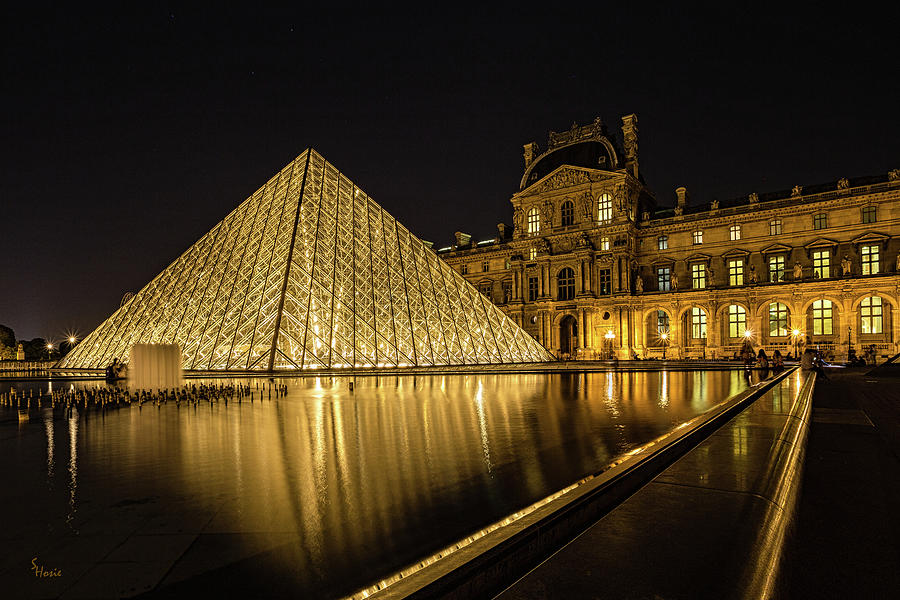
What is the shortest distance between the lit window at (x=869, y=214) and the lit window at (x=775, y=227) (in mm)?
4521

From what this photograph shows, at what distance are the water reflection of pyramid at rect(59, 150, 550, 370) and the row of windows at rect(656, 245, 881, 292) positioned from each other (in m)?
15.4

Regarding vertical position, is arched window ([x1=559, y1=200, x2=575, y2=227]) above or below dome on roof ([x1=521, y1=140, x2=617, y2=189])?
below

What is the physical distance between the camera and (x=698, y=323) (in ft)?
125

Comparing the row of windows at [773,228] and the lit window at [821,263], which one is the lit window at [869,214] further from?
the lit window at [821,263]

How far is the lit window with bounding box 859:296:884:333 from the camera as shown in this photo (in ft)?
105

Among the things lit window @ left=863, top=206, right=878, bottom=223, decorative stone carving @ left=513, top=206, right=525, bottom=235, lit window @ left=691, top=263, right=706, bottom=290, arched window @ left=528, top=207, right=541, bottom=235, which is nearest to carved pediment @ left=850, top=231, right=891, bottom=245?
lit window @ left=863, top=206, right=878, bottom=223

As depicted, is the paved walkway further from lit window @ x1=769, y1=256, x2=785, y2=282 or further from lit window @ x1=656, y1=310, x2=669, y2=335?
lit window @ x1=656, y1=310, x2=669, y2=335

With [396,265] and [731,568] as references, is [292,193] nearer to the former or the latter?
[396,265]

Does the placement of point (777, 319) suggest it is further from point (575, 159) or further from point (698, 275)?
point (575, 159)

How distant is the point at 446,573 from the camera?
2037 mm

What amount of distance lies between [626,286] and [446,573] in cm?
3902

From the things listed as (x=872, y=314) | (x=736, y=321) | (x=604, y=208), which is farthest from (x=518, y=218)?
(x=872, y=314)

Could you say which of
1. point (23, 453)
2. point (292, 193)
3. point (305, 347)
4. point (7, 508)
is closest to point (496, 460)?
point (7, 508)

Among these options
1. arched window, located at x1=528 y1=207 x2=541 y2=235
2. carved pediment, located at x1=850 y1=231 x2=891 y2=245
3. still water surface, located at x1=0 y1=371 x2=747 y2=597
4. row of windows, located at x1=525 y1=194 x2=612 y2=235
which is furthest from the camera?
arched window, located at x1=528 y1=207 x2=541 y2=235
